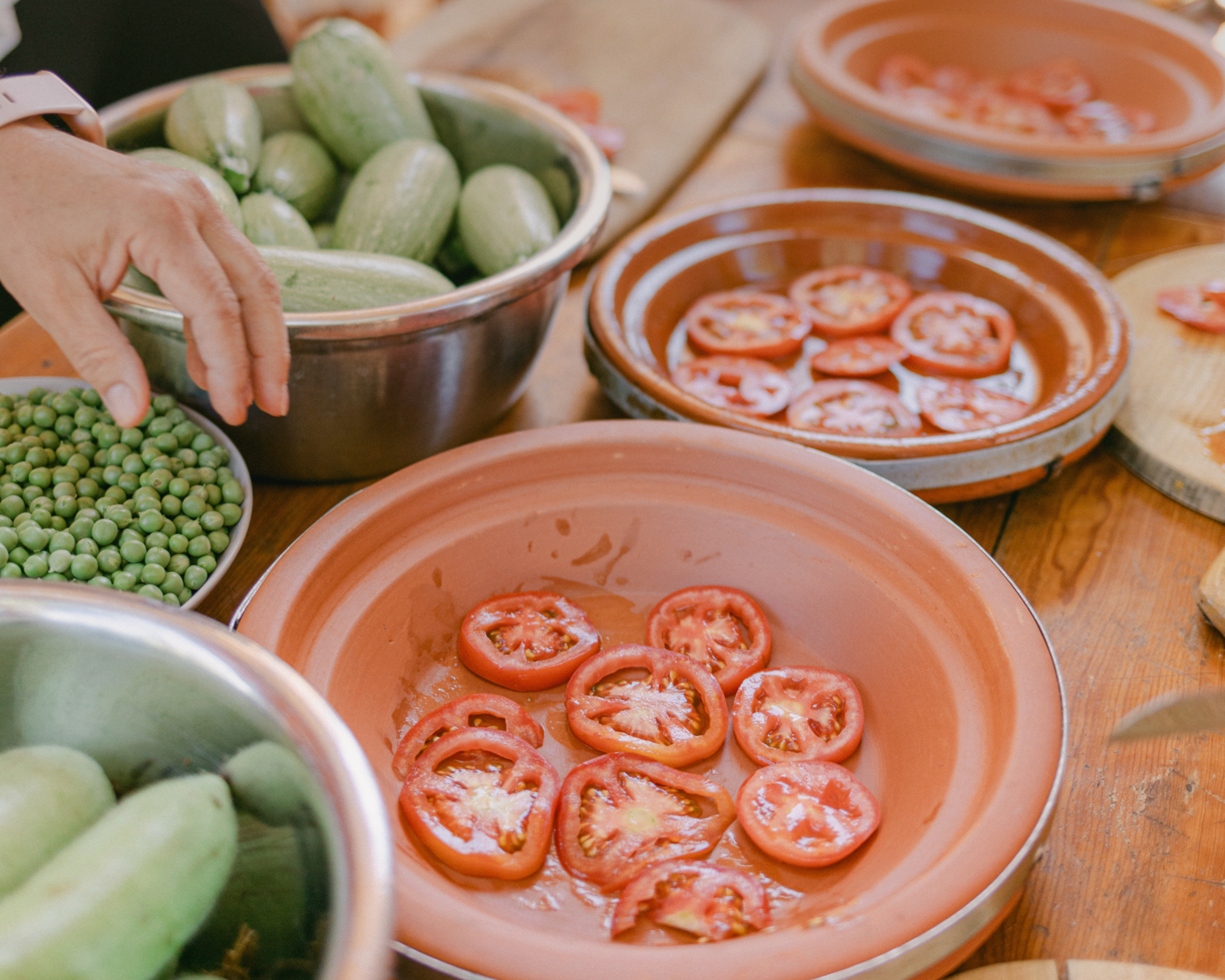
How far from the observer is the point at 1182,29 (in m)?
2.50

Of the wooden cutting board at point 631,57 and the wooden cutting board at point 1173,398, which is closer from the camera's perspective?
the wooden cutting board at point 1173,398

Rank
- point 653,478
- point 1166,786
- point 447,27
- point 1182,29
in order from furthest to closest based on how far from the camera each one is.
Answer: point 447,27 → point 1182,29 → point 653,478 → point 1166,786

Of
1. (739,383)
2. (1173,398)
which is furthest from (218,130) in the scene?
(1173,398)

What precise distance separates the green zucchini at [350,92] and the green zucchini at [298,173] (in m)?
0.05

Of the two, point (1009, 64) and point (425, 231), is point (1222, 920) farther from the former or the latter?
point (1009, 64)

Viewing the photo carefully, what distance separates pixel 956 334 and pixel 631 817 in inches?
45.6

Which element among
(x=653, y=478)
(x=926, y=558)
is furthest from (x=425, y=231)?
(x=926, y=558)

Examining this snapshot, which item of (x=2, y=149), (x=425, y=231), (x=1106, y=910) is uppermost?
(x=2, y=149)

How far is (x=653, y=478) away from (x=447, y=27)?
1.96 metres

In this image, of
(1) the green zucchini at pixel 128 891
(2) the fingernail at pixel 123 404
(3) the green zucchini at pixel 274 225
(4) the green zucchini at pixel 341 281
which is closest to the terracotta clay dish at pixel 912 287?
(4) the green zucchini at pixel 341 281

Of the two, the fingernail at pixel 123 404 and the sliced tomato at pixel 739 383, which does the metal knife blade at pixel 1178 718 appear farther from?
the fingernail at pixel 123 404

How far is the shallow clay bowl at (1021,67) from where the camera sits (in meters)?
2.03

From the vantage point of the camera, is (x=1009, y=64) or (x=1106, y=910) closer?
(x=1106, y=910)

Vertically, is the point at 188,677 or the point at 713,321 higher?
the point at 188,677
